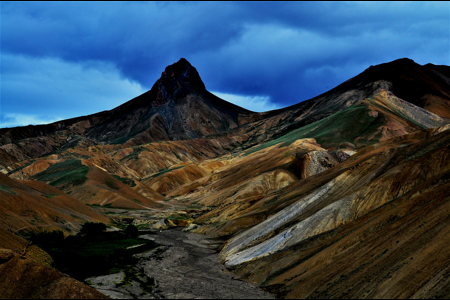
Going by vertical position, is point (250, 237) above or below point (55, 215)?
below

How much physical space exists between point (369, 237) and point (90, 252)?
31848mm

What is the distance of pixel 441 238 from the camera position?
73.7ft

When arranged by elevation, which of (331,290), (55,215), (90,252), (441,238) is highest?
(55,215)

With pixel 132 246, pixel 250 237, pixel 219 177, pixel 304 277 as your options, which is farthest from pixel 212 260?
pixel 219 177

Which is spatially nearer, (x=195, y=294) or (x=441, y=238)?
(x=441, y=238)

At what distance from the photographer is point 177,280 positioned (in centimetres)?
3306

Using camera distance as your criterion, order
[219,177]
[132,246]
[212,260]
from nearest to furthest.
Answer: [212,260] → [132,246] → [219,177]

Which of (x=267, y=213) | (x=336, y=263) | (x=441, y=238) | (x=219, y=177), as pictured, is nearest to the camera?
(x=441, y=238)

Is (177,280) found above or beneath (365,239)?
beneath

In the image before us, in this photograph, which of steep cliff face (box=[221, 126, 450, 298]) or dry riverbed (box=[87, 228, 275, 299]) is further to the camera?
dry riverbed (box=[87, 228, 275, 299])

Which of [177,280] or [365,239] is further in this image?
[177,280]

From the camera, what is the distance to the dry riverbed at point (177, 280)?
28.1 meters

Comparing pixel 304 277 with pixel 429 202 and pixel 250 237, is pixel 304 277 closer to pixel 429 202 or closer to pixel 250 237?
pixel 429 202

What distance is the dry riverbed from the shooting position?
28.1 metres
